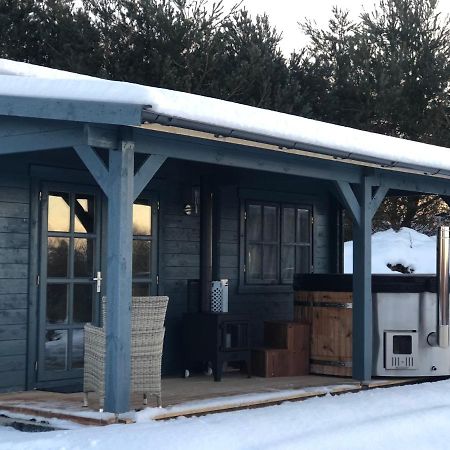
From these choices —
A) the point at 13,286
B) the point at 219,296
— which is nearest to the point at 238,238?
the point at 219,296

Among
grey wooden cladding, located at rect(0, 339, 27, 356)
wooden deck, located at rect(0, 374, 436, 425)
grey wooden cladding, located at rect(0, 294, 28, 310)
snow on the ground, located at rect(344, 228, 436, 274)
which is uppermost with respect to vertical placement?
snow on the ground, located at rect(344, 228, 436, 274)

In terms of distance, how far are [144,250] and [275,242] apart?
1.93 metres

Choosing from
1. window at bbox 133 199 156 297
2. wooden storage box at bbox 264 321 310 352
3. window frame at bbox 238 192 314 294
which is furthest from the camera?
window frame at bbox 238 192 314 294

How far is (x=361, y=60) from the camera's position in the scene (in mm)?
24391

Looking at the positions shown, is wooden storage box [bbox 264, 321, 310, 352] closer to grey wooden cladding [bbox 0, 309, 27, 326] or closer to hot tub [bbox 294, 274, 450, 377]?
hot tub [bbox 294, 274, 450, 377]

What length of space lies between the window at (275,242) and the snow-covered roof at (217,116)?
7.01ft

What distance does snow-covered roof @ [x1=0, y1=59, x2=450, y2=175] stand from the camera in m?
5.57

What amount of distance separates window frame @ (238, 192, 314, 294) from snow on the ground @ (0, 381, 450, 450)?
273 centimetres

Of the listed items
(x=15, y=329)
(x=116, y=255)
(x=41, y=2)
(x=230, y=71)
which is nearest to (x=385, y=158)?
(x=116, y=255)

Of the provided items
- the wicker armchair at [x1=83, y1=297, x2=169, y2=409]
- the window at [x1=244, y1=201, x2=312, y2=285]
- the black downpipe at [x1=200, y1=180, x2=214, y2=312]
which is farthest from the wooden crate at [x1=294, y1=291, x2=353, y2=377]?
the wicker armchair at [x1=83, y1=297, x2=169, y2=409]

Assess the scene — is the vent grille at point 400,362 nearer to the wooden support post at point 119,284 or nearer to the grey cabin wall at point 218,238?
the grey cabin wall at point 218,238

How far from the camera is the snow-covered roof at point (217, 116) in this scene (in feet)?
18.3

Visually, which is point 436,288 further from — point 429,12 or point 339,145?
point 429,12

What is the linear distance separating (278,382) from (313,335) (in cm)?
87
